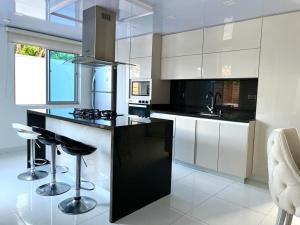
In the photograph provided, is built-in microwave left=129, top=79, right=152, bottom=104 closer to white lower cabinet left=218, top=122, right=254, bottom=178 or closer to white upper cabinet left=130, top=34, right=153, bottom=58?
white upper cabinet left=130, top=34, right=153, bottom=58

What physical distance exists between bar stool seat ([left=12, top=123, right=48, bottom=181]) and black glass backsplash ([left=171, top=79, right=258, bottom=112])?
2576mm

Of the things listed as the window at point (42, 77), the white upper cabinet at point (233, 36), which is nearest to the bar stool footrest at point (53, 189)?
the window at point (42, 77)

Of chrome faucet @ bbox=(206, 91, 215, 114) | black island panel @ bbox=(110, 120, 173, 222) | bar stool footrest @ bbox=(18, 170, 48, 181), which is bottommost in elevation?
bar stool footrest @ bbox=(18, 170, 48, 181)

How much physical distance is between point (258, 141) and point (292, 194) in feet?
6.29

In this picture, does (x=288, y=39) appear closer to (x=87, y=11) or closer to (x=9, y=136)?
(x=87, y=11)

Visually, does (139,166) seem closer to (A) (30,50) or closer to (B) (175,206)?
(B) (175,206)

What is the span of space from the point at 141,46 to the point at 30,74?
2.33 m

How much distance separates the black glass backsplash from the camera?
355cm

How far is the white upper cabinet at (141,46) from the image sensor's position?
13.8ft

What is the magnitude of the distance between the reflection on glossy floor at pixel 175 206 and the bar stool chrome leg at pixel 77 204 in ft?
0.21

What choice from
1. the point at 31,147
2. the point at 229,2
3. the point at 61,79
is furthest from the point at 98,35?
the point at 61,79

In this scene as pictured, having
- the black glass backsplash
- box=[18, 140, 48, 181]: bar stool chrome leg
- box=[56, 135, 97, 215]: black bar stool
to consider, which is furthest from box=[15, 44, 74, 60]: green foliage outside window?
box=[56, 135, 97, 215]: black bar stool

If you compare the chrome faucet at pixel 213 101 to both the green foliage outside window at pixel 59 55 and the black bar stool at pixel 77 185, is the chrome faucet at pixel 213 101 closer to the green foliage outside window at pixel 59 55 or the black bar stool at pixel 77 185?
the black bar stool at pixel 77 185

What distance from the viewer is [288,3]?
2.63 m
